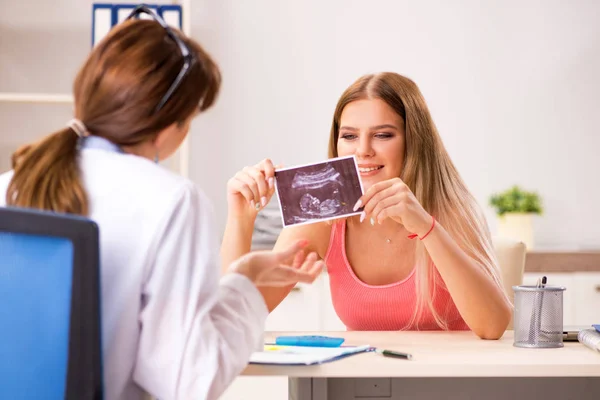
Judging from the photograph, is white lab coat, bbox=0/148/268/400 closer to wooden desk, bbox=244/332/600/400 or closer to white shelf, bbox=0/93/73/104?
wooden desk, bbox=244/332/600/400

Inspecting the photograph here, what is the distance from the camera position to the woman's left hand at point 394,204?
157 centimetres

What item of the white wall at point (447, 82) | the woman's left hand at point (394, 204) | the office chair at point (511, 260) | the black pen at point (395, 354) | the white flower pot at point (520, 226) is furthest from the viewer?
the white wall at point (447, 82)

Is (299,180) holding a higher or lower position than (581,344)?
higher

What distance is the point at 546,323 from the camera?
4.61 ft

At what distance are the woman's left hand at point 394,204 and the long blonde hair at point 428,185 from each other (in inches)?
8.6

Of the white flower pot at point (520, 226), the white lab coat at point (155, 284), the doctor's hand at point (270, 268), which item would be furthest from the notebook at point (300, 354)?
the white flower pot at point (520, 226)

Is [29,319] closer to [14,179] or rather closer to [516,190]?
[14,179]

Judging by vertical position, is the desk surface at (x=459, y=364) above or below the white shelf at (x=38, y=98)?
below

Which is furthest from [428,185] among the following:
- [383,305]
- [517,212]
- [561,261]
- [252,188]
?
[517,212]

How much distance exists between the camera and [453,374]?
1194 mm

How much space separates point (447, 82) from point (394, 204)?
2.19 metres

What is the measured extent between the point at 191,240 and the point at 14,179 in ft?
0.80

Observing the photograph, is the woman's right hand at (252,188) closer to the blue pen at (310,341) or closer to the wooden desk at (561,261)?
the blue pen at (310,341)

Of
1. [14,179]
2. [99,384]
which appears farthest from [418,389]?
[14,179]
